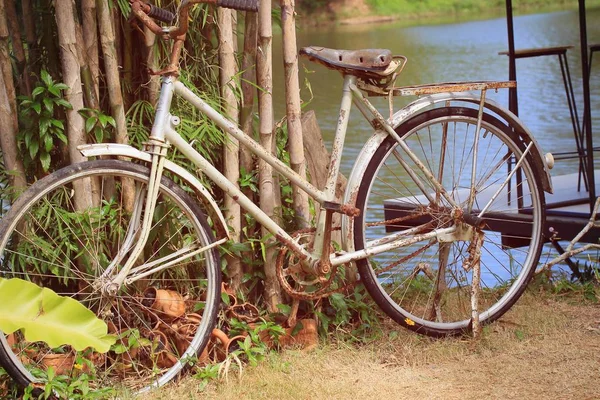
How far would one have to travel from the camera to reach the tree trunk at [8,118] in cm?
310

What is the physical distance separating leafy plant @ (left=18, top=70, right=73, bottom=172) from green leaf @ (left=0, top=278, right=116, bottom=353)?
2.54 ft

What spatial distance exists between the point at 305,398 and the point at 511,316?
1.02 meters

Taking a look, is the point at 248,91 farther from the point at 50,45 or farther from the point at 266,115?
the point at 50,45

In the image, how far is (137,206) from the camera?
117 inches

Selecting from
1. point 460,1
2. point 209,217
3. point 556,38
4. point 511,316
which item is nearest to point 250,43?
point 209,217

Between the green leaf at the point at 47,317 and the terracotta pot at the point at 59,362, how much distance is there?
64 centimetres

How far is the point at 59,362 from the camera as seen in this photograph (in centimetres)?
309

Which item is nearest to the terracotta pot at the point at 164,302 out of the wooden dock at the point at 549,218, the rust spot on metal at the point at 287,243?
the rust spot on metal at the point at 287,243

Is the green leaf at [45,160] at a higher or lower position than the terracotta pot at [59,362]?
higher

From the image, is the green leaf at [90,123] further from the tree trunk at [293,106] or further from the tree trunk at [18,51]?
the tree trunk at [293,106]

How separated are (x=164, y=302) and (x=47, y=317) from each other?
2.58 ft

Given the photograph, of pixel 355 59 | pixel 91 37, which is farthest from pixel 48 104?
pixel 355 59

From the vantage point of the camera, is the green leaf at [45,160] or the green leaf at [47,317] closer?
the green leaf at [47,317]

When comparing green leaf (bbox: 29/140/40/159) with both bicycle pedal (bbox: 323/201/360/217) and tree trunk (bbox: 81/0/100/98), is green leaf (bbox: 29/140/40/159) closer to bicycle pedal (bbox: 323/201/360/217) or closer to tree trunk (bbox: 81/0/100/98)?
tree trunk (bbox: 81/0/100/98)
